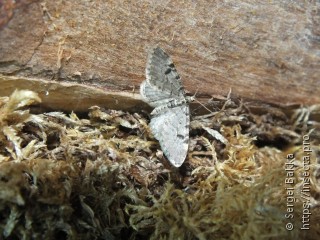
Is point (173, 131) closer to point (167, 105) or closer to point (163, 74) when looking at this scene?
point (167, 105)

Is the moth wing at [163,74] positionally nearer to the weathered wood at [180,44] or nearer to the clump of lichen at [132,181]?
the weathered wood at [180,44]

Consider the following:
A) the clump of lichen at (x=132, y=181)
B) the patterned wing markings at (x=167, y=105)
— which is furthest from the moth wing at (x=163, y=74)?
the clump of lichen at (x=132, y=181)

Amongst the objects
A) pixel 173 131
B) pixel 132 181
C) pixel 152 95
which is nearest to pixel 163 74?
pixel 152 95

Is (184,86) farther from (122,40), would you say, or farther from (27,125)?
(27,125)

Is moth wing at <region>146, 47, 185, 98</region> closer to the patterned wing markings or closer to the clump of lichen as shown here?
the patterned wing markings

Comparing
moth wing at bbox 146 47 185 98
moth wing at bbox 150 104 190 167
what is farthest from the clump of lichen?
moth wing at bbox 146 47 185 98

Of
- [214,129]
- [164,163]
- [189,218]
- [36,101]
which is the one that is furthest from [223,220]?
[36,101]
